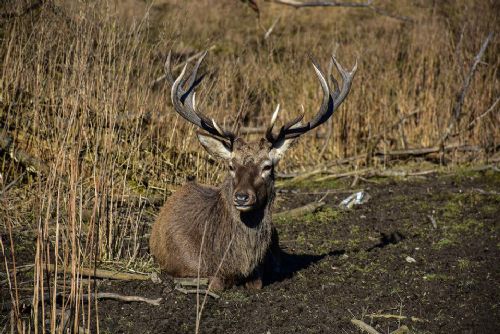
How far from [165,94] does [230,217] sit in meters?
2.88

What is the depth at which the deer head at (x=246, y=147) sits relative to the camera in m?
5.69

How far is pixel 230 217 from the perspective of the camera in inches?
239

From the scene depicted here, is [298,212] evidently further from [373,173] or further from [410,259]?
[373,173]

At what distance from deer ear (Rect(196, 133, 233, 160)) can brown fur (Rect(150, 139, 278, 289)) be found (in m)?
0.13

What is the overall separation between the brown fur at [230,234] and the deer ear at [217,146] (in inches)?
5.1

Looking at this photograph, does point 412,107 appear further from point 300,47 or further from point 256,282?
point 256,282

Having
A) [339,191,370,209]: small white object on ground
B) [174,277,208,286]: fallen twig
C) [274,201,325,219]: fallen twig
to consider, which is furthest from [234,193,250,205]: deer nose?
[339,191,370,209]: small white object on ground

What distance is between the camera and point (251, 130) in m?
10.7

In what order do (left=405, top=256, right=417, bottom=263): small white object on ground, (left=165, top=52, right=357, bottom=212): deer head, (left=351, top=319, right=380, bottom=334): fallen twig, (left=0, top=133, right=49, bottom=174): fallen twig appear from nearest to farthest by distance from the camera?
1. (left=351, top=319, right=380, bottom=334): fallen twig
2. (left=165, top=52, right=357, bottom=212): deer head
3. (left=405, top=256, right=417, bottom=263): small white object on ground
4. (left=0, top=133, right=49, bottom=174): fallen twig

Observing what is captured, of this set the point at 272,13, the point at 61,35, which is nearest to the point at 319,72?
the point at 61,35

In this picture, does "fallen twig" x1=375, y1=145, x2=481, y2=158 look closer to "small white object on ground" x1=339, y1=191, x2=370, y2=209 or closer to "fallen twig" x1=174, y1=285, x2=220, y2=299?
"small white object on ground" x1=339, y1=191, x2=370, y2=209

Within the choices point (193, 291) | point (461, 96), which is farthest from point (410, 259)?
point (461, 96)

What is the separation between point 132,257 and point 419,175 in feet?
18.2

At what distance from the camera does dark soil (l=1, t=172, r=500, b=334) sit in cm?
515
